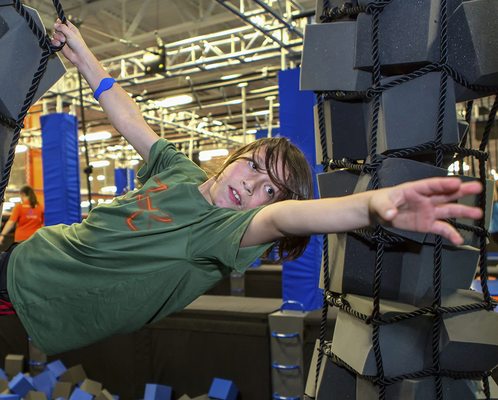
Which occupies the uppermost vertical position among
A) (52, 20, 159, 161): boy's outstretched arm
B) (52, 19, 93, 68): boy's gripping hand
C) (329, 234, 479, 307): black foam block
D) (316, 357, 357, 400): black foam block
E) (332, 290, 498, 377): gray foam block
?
(52, 19, 93, 68): boy's gripping hand

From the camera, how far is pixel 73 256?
3.85ft

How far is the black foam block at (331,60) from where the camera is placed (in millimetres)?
1060

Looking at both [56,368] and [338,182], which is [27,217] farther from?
[338,182]

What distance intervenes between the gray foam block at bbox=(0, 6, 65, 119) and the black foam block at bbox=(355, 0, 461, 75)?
26.1 inches

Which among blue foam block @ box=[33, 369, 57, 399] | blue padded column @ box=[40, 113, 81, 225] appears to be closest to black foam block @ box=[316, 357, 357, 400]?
blue foam block @ box=[33, 369, 57, 399]

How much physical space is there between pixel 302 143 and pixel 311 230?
2.54 meters

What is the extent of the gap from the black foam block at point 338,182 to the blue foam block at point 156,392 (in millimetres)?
2364

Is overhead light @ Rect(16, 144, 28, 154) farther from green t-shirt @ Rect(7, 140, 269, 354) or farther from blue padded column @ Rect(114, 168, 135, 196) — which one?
green t-shirt @ Rect(7, 140, 269, 354)

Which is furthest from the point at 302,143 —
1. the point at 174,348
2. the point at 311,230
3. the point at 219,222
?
the point at 311,230

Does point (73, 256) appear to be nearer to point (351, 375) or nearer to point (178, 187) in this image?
point (178, 187)

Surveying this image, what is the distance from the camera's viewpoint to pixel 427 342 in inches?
41.2

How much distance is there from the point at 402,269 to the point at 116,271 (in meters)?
0.64

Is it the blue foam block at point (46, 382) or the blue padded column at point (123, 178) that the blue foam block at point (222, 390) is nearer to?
the blue foam block at point (46, 382)

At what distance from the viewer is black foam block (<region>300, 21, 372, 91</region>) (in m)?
1.06
